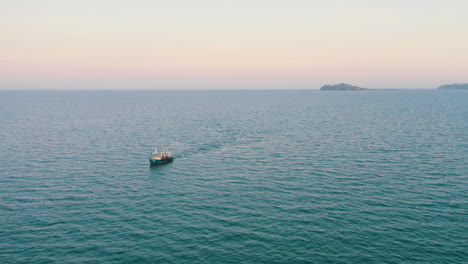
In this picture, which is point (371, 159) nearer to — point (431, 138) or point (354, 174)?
point (354, 174)

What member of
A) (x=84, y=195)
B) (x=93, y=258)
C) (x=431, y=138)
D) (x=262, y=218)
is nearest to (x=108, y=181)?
(x=84, y=195)

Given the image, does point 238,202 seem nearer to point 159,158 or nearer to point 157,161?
point 157,161

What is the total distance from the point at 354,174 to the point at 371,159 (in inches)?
609

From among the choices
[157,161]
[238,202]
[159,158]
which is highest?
[159,158]

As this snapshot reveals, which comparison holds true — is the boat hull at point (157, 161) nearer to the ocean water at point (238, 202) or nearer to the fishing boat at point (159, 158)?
the fishing boat at point (159, 158)

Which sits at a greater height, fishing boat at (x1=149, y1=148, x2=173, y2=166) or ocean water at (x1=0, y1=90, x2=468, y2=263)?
fishing boat at (x1=149, y1=148, x2=173, y2=166)

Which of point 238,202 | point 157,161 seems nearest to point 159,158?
point 157,161

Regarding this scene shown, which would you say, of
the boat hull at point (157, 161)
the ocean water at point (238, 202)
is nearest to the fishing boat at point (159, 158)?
the boat hull at point (157, 161)

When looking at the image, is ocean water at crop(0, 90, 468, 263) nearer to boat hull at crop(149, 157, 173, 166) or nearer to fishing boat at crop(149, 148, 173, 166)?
boat hull at crop(149, 157, 173, 166)

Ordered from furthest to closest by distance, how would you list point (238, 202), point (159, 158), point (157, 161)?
point (159, 158), point (157, 161), point (238, 202)

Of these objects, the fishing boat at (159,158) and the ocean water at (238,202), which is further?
the fishing boat at (159,158)

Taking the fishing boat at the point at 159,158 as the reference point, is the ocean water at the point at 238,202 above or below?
below

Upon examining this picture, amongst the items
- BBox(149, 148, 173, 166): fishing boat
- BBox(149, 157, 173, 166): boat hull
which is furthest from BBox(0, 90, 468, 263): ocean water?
BBox(149, 148, 173, 166): fishing boat

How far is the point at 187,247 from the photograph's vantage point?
42.4 m
